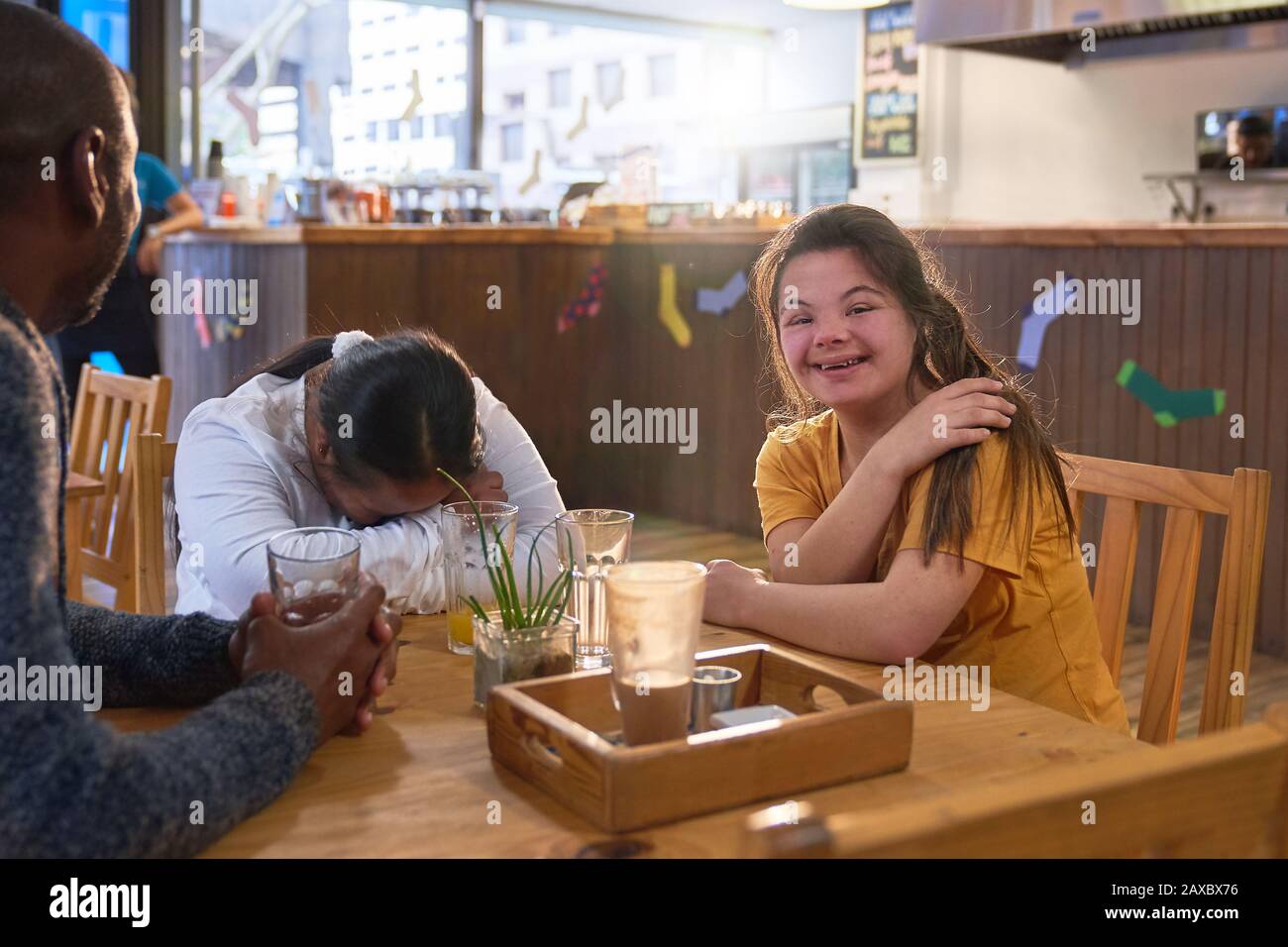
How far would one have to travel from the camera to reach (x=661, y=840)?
33.5 inches

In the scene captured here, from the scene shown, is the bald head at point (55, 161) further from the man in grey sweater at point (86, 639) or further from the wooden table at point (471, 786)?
the wooden table at point (471, 786)

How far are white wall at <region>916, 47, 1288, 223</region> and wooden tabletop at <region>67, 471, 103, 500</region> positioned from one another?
5.64 meters

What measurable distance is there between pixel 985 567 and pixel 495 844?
718 mm

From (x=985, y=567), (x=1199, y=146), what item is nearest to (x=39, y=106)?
(x=985, y=567)

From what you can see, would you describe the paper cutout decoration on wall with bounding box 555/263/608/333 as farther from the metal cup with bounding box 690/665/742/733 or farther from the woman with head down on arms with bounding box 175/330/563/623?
the metal cup with bounding box 690/665/742/733

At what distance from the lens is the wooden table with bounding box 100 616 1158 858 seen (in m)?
0.85

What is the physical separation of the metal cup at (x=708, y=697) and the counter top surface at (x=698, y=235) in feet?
8.43

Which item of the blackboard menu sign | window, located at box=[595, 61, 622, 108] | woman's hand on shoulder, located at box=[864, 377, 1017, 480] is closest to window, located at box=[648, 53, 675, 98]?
window, located at box=[595, 61, 622, 108]

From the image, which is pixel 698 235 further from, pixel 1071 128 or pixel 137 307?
pixel 1071 128

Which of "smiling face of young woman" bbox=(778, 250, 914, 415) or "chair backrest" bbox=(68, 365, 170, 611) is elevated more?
"smiling face of young woman" bbox=(778, 250, 914, 415)

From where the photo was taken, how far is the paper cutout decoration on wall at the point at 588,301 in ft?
16.1

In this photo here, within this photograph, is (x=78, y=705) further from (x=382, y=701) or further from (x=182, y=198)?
(x=182, y=198)

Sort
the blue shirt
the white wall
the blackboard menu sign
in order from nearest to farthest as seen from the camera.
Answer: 1. the blue shirt
2. the white wall
3. the blackboard menu sign

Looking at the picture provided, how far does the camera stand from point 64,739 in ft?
2.37
